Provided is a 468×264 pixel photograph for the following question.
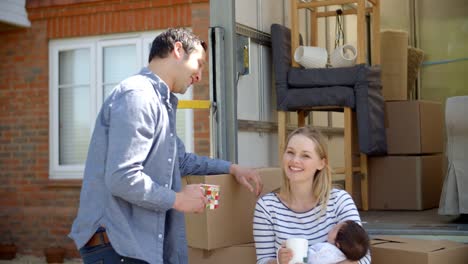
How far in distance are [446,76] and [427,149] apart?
1891 millimetres

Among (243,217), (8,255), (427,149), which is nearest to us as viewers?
(243,217)

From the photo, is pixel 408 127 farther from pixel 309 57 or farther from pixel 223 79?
pixel 223 79

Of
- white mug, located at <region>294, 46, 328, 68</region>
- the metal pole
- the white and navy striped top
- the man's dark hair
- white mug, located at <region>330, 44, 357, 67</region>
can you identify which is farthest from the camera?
white mug, located at <region>330, 44, 357, 67</region>

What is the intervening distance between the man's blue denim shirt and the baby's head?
28.0 inches

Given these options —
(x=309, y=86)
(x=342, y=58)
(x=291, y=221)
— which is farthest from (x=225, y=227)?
(x=342, y=58)

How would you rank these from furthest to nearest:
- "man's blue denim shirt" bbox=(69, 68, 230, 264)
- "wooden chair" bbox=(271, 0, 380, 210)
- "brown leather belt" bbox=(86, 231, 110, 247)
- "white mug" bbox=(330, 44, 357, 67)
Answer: "white mug" bbox=(330, 44, 357, 67)
"wooden chair" bbox=(271, 0, 380, 210)
"brown leather belt" bbox=(86, 231, 110, 247)
"man's blue denim shirt" bbox=(69, 68, 230, 264)

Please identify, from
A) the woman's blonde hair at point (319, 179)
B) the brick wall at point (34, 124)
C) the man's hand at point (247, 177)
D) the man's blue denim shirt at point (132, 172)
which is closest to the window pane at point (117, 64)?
the brick wall at point (34, 124)

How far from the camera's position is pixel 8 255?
792 cm

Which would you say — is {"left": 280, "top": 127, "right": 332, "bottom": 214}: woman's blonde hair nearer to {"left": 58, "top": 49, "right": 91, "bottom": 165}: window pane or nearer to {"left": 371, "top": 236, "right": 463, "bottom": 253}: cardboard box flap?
{"left": 371, "top": 236, "right": 463, "bottom": 253}: cardboard box flap

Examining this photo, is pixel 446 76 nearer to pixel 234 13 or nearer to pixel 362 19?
pixel 362 19

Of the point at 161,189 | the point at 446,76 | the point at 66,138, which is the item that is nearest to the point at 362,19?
the point at 446,76

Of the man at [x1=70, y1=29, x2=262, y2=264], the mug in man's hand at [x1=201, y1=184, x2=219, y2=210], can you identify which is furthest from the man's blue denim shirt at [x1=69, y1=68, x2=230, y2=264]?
the mug in man's hand at [x1=201, y1=184, x2=219, y2=210]

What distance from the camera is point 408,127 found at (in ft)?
17.3

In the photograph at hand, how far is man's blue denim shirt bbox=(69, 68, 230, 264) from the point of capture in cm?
232
